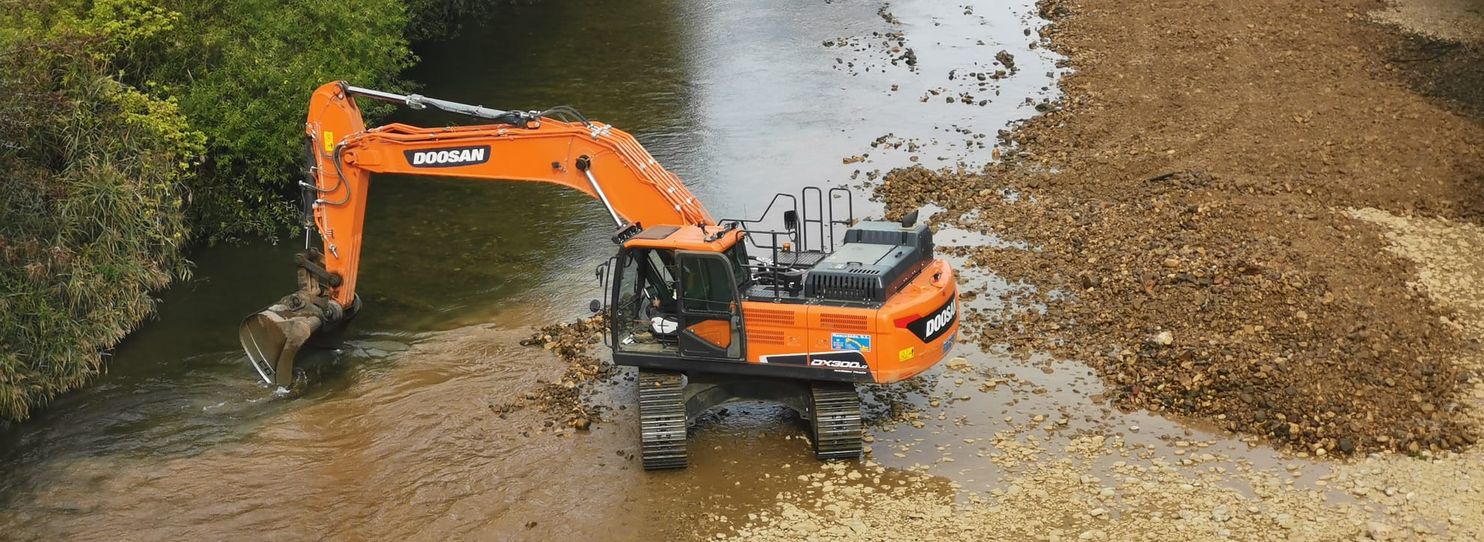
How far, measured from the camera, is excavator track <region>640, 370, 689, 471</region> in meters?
14.1

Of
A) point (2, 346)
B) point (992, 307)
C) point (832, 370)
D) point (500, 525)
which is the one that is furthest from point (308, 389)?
Answer: point (992, 307)

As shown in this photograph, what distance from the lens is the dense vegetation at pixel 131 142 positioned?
16500 mm

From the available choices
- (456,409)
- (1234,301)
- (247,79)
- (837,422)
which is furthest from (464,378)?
(1234,301)

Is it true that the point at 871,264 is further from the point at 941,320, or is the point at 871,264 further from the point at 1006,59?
the point at 1006,59

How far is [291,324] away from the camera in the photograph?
16344 mm

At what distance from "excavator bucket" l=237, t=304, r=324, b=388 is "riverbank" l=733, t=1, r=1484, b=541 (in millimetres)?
6544

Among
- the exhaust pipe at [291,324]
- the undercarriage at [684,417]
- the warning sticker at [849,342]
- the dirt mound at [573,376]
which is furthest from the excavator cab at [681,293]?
the exhaust pipe at [291,324]

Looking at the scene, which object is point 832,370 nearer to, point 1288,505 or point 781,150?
point 1288,505

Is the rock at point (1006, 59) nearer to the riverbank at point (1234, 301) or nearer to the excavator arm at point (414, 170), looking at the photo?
the riverbank at point (1234, 301)

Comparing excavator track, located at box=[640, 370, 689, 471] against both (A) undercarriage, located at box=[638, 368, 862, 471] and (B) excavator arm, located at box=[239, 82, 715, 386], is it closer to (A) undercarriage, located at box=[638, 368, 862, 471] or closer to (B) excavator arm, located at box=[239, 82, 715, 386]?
(A) undercarriage, located at box=[638, 368, 862, 471]

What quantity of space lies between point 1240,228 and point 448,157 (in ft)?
36.2

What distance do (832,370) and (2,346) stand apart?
9571 mm

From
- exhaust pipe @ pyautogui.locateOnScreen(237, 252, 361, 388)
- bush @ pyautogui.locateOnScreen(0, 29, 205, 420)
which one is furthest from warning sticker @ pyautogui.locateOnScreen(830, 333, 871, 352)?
bush @ pyautogui.locateOnScreen(0, 29, 205, 420)

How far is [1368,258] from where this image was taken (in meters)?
18.3
